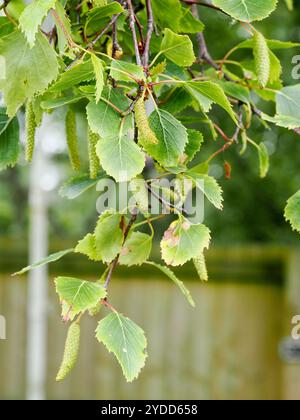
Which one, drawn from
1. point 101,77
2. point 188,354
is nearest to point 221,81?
point 101,77

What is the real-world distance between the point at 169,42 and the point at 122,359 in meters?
0.20

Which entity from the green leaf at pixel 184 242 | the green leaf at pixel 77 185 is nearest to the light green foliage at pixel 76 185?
the green leaf at pixel 77 185

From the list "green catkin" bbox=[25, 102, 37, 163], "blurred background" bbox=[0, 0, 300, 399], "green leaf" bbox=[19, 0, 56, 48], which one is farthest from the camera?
"blurred background" bbox=[0, 0, 300, 399]

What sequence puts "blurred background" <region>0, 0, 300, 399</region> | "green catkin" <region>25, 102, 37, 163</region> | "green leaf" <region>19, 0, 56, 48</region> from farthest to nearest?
1. "blurred background" <region>0, 0, 300, 399</region>
2. "green catkin" <region>25, 102, 37, 163</region>
3. "green leaf" <region>19, 0, 56, 48</region>

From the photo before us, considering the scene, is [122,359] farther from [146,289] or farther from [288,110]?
[146,289]

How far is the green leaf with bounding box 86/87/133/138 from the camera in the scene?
39 centimetres

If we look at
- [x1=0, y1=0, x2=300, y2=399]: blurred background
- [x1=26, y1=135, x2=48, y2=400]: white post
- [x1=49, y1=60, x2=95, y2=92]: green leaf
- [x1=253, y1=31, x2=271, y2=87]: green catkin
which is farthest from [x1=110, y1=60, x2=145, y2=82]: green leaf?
[x1=26, y1=135, x2=48, y2=400]: white post

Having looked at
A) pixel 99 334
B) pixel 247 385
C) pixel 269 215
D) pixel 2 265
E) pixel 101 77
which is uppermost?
pixel 269 215

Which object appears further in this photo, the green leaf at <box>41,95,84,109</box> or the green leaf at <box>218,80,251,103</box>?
the green leaf at <box>218,80,251,103</box>

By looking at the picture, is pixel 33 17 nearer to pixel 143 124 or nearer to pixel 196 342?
pixel 143 124

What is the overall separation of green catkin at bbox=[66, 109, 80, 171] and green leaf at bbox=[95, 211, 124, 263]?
8 cm

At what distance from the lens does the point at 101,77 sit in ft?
1.18

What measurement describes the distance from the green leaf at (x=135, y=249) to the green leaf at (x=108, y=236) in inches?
1.1

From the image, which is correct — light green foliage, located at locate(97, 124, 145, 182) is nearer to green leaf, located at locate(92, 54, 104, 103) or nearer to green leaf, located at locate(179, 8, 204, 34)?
green leaf, located at locate(92, 54, 104, 103)
